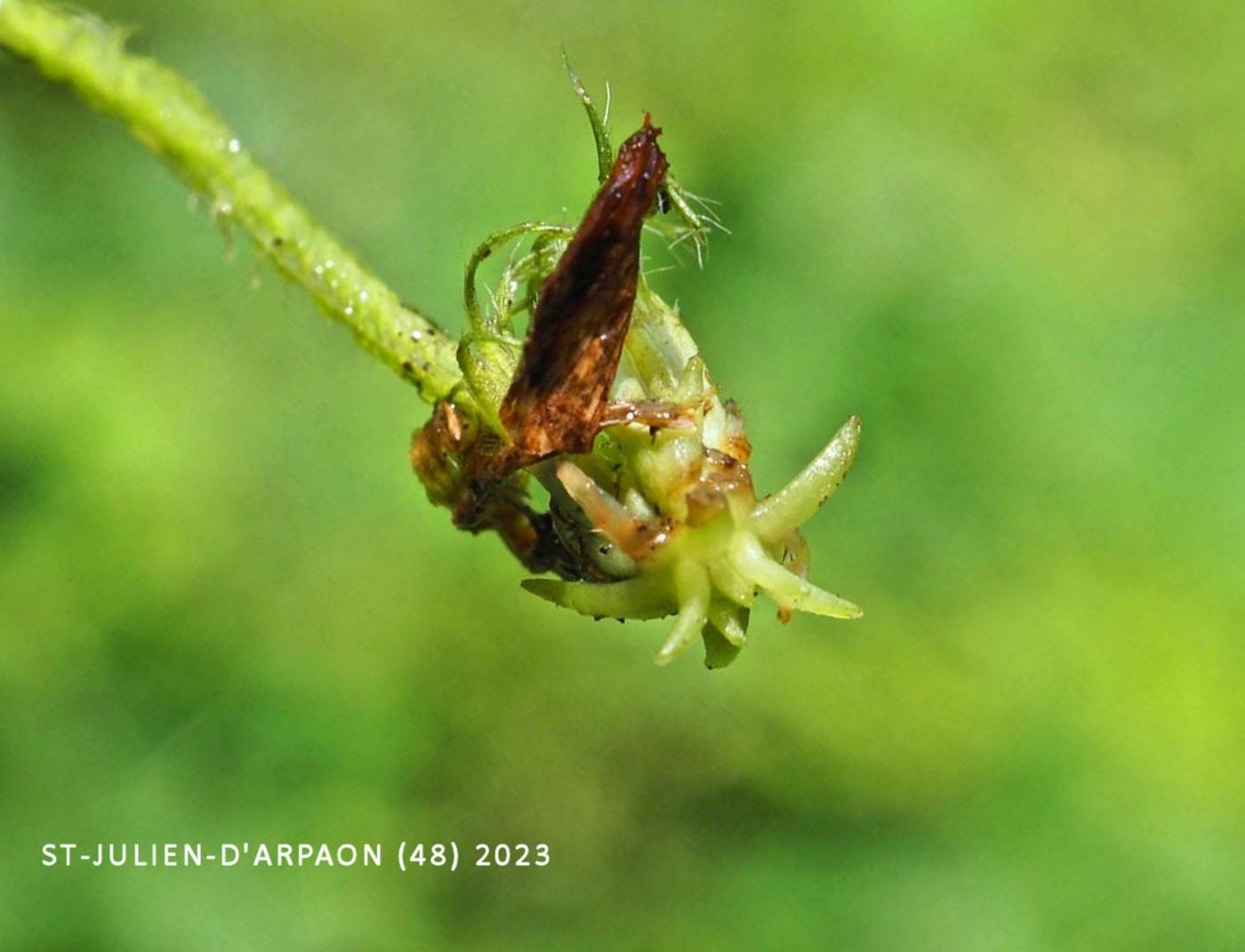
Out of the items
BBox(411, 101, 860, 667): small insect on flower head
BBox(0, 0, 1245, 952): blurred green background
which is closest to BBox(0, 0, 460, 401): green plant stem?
BBox(411, 101, 860, 667): small insect on flower head

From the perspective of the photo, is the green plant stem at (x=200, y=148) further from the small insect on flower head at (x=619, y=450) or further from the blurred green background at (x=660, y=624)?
the blurred green background at (x=660, y=624)

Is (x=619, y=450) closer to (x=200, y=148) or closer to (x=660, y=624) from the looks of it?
(x=200, y=148)

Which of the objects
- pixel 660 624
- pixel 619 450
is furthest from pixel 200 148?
pixel 660 624

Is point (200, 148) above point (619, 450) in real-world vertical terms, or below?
above

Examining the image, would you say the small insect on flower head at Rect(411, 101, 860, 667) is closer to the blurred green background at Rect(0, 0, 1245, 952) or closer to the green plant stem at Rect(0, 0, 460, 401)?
the green plant stem at Rect(0, 0, 460, 401)

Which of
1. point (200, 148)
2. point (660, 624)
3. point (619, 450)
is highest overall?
point (660, 624)

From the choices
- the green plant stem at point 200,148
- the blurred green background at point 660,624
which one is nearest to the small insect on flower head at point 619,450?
the green plant stem at point 200,148

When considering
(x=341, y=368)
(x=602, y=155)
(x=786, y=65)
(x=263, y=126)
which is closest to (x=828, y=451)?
(x=602, y=155)
